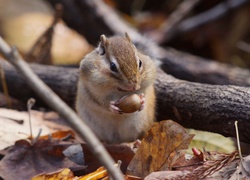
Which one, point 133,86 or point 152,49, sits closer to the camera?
point 133,86

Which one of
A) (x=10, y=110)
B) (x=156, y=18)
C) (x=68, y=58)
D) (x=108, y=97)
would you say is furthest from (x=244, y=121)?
(x=156, y=18)

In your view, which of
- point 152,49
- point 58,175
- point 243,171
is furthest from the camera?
point 152,49

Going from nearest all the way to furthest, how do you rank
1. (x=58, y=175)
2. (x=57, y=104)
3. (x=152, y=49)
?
(x=57, y=104)
(x=58, y=175)
(x=152, y=49)

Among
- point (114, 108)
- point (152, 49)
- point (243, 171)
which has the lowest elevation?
point (243, 171)

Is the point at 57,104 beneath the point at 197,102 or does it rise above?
beneath

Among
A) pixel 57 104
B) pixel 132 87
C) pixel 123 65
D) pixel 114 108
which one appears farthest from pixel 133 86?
pixel 57 104

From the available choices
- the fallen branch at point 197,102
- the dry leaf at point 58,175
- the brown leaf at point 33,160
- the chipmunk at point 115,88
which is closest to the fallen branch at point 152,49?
the fallen branch at point 197,102

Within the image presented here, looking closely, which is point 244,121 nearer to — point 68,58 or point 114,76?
point 114,76

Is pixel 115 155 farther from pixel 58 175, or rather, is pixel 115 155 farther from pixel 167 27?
pixel 167 27
